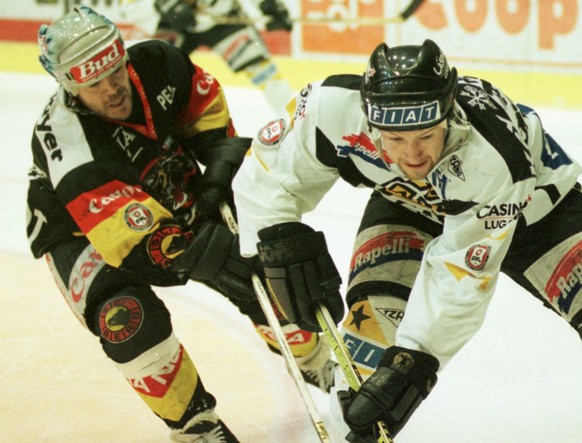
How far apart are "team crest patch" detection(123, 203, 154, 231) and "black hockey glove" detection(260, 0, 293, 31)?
3.94m

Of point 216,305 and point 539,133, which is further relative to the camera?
point 216,305

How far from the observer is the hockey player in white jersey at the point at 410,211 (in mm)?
2023

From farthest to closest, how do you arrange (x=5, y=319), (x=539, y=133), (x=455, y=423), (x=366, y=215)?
(x=5, y=319)
(x=455, y=423)
(x=366, y=215)
(x=539, y=133)

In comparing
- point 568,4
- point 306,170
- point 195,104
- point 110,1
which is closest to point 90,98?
point 195,104

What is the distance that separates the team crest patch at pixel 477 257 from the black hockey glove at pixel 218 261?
709 millimetres

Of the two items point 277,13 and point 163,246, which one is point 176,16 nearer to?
point 277,13

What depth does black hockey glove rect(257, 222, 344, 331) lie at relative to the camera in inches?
90.7

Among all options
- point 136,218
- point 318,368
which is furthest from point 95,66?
point 318,368

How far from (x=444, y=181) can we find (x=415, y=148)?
0.37 ft

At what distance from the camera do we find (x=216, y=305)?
3.81 meters

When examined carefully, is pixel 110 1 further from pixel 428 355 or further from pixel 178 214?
pixel 428 355

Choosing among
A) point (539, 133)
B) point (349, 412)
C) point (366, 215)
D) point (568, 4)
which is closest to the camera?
point (349, 412)

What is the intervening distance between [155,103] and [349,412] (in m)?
1.18

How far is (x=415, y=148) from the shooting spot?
2.03 meters
